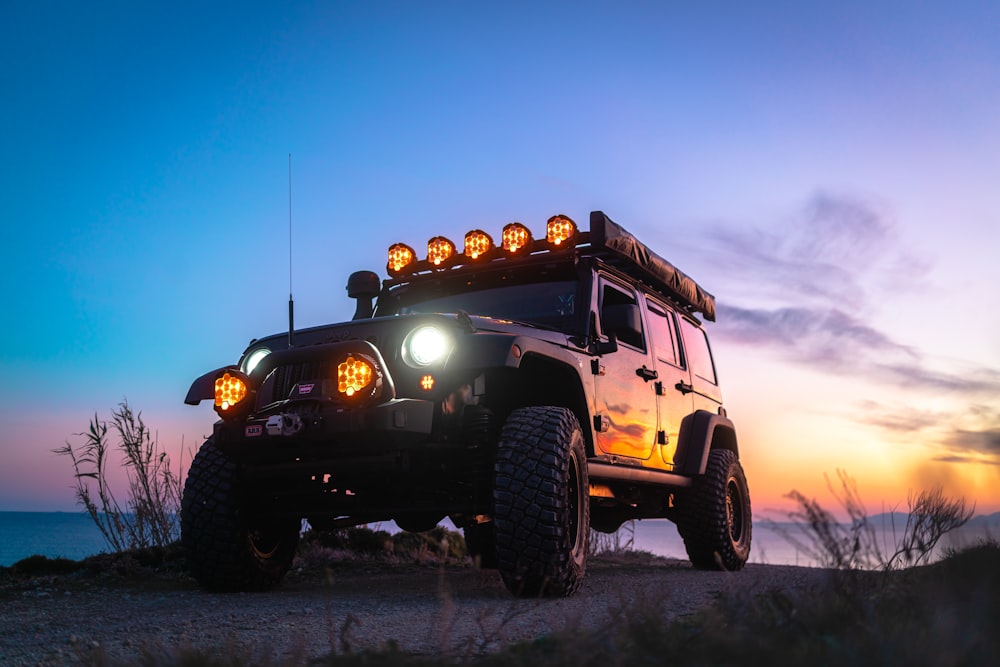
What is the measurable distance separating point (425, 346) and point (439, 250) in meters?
1.86

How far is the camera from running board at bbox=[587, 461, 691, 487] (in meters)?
5.91

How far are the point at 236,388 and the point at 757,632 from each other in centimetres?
364

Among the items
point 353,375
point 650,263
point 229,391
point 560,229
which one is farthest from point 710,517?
point 229,391

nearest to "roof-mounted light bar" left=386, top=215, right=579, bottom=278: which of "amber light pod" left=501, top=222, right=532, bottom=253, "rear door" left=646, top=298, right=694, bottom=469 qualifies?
"amber light pod" left=501, top=222, right=532, bottom=253

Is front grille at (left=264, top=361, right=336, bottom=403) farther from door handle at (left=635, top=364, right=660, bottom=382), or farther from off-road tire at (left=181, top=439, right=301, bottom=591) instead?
door handle at (left=635, top=364, right=660, bottom=382)

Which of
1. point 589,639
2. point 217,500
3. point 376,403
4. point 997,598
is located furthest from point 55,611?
point 997,598

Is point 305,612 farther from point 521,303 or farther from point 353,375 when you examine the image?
point 521,303

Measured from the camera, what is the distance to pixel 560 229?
6.46 meters

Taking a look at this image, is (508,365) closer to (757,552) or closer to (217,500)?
(757,552)

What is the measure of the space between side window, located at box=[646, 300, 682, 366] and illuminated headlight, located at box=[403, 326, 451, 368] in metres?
2.79

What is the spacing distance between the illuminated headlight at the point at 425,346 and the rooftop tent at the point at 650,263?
173cm

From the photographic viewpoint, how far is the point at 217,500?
5.46 m

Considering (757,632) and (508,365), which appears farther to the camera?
(508,365)

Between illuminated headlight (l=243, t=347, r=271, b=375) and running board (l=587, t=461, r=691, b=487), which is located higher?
illuminated headlight (l=243, t=347, r=271, b=375)
